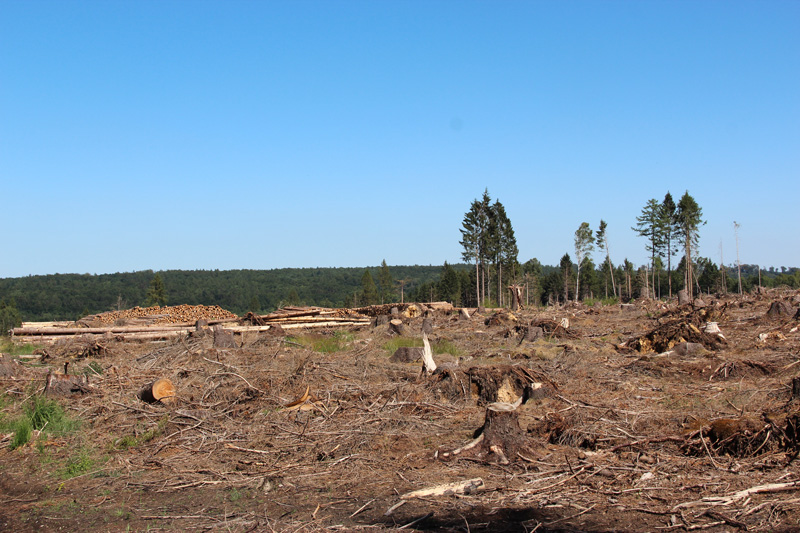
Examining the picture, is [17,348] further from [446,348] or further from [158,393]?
[446,348]

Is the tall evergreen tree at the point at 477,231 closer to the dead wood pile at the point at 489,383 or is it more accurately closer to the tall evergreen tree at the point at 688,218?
the tall evergreen tree at the point at 688,218

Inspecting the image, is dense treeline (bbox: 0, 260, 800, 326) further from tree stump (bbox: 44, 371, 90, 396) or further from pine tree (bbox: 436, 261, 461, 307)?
tree stump (bbox: 44, 371, 90, 396)

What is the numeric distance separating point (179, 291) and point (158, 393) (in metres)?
125

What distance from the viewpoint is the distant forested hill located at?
93250mm

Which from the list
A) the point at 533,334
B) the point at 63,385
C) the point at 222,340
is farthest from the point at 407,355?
the point at 63,385

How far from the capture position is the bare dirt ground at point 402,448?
4.54m

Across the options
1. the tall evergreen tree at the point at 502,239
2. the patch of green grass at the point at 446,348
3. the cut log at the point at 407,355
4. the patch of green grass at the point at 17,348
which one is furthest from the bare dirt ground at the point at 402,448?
the tall evergreen tree at the point at 502,239

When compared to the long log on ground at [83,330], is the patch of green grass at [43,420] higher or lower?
lower

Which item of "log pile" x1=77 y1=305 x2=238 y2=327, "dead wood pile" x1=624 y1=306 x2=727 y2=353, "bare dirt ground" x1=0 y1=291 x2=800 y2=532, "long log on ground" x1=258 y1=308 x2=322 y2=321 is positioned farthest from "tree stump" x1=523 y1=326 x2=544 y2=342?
"log pile" x1=77 y1=305 x2=238 y2=327

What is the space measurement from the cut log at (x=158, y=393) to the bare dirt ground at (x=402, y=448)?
0.12 meters

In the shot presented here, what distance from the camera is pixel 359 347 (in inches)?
571

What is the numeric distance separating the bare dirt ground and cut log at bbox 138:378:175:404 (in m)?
0.12

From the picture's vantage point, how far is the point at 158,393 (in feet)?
27.6

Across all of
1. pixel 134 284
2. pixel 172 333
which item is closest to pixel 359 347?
pixel 172 333
